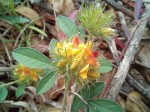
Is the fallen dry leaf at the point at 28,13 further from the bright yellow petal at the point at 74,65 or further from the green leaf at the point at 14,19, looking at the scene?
the bright yellow petal at the point at 74,65

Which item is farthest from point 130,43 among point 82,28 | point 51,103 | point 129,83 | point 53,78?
point 53,78

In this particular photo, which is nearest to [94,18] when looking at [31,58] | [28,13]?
[31,58]

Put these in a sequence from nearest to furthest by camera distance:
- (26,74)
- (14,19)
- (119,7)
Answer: (26,74) < (14,19) < (119,7)

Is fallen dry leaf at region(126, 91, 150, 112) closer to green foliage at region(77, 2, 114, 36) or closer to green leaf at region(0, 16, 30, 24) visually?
green foliage at region(77, 2, 114, 36)

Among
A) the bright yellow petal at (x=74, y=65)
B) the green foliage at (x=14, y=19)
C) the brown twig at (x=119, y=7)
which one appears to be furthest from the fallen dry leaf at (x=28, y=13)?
the bright yellow petal at (x=74, y=65)

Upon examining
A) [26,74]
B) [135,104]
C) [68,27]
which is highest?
[68,27]

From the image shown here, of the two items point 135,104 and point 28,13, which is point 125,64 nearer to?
point 135,104
